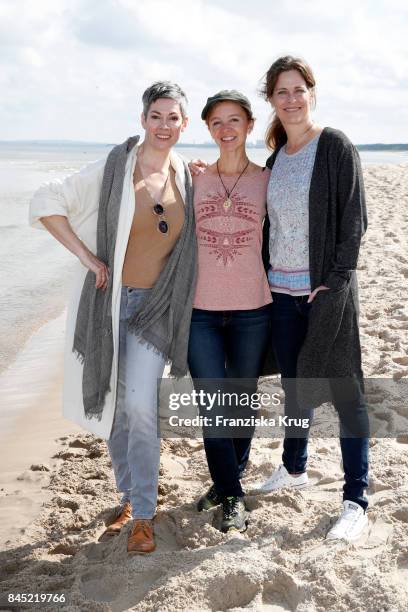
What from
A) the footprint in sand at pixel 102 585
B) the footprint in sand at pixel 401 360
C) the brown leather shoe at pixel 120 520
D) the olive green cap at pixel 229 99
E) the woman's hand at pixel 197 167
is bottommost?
the footprint in sand at pixel 102 585

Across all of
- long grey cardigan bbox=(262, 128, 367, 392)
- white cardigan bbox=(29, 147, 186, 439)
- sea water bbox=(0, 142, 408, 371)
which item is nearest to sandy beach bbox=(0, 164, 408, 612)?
white cardigan bbox=(29, 147, 186, 439)

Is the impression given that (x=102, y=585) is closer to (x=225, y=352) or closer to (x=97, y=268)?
(x=225, y=352)

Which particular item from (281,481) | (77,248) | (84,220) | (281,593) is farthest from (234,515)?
(84,220)

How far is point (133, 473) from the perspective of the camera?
3010 mm

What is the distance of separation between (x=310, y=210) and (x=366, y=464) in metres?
1.13

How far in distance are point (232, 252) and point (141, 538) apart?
1.29 meters

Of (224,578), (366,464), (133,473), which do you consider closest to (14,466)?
(133,473)

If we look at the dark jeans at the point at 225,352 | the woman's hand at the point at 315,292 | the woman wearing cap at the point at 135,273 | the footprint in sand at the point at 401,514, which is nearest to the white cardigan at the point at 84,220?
the woman wearing cap at the point at 135,273

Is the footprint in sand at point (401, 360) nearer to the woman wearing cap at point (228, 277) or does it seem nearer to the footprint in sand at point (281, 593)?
the woman wearing cap at point (228, 277)

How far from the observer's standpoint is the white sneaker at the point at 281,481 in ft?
11.1

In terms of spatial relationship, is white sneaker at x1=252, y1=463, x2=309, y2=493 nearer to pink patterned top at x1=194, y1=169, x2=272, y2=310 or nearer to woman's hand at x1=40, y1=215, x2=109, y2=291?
pink patterned top at x1=194, y1=169, x2=272, y2=310

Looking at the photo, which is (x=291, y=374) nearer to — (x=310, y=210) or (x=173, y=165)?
(x=310, y=210)

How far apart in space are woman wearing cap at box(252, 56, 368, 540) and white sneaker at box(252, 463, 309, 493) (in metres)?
0.41

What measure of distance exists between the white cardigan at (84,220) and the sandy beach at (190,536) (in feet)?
1.79
